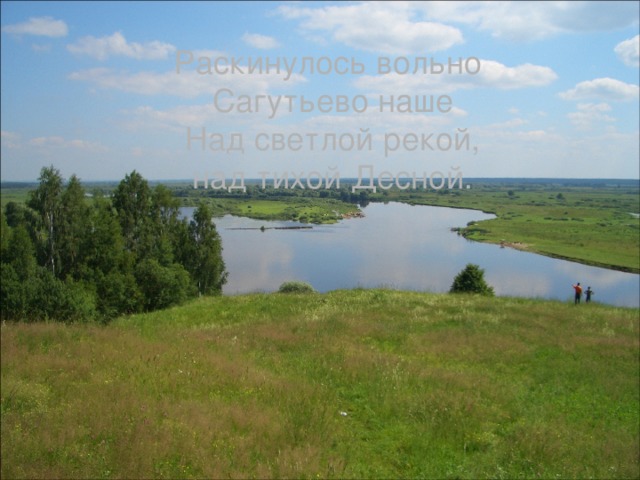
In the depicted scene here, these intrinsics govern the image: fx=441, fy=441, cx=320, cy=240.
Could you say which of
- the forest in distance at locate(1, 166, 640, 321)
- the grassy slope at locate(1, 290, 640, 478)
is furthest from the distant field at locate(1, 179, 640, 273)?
the grassy slope at locate(1, 290, 640, 478)

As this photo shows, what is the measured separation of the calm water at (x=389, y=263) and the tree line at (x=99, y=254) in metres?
7.41

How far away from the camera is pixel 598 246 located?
76.1 m

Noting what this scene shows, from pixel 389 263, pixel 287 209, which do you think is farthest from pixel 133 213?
pixel 287 209

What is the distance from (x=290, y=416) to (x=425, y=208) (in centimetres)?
14681

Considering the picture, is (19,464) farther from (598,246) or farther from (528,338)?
(598,246)

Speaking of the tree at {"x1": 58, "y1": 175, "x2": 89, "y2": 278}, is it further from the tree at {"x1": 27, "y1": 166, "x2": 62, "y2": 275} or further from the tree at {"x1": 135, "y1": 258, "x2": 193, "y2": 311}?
the tree at {"x1": 135, "y1": 258, "x2": 193, "y2": 311}

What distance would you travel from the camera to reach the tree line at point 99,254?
18.9m

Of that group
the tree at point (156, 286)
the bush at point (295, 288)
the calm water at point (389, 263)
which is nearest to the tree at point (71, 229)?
the tree at point (156, 286)

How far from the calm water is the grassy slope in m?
21.6

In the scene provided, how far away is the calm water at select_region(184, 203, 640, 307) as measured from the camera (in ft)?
162

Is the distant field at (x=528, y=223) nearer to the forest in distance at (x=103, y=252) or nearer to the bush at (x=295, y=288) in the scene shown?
the forest in distance at (x=103, y=252)

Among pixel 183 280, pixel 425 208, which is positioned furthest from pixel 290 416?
pixel 425 208

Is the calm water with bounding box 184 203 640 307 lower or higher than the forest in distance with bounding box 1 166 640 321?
lower

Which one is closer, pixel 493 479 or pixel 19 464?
pixel 19 464
